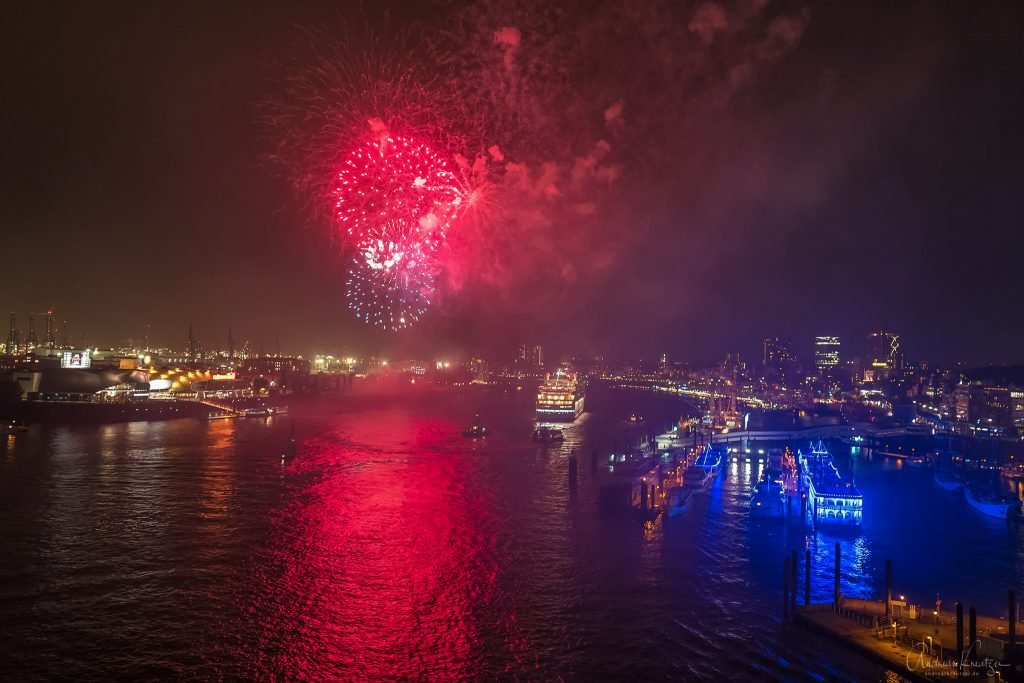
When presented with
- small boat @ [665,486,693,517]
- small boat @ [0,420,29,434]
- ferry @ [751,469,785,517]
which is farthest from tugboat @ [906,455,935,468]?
small boat @ [0,420,29,434]

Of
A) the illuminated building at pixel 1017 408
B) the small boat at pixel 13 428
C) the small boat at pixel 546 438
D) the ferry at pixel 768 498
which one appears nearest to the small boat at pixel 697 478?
the ferry at pixel 768 498

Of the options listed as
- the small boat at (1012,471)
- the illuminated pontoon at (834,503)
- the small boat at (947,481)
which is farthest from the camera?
the small boat at (1012,471)

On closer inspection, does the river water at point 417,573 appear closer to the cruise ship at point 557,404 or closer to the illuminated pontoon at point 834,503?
the illuminated pontoon at point 834,503

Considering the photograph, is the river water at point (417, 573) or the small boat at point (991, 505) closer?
the river water at point (417, 573)

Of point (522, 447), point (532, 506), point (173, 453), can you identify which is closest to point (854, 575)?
point (532, 506)

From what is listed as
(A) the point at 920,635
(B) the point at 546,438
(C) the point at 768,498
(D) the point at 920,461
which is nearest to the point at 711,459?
(C) the point at 768,498

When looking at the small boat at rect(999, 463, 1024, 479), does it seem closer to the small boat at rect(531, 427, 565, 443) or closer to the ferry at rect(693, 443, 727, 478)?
the ferry at rect(693, 443, 727, 478)
